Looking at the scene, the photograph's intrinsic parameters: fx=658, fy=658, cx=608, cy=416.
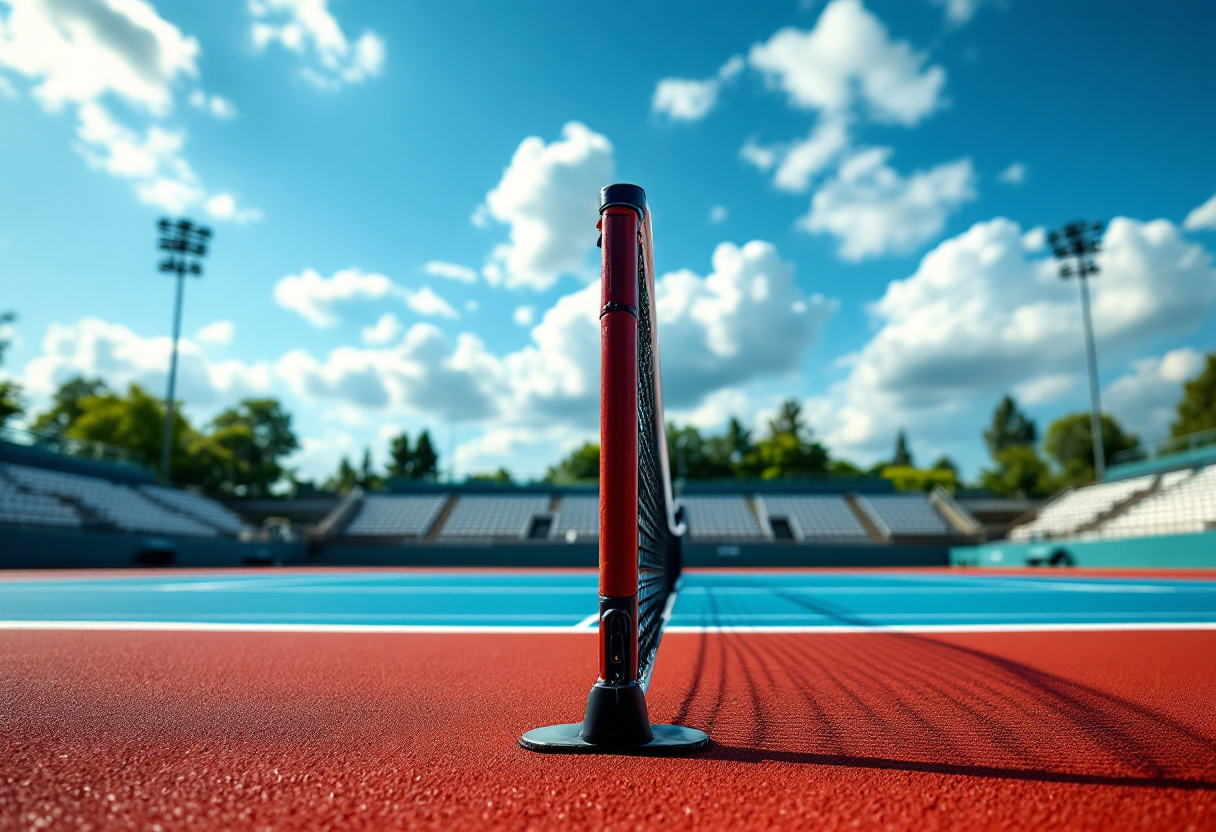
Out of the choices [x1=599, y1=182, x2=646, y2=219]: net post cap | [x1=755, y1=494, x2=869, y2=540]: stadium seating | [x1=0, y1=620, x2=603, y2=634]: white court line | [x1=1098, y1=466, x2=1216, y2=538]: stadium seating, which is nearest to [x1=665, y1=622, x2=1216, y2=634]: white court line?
[x1=0, y1=620, x2=603, y2=634]: white court line

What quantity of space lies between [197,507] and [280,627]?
1218 inches

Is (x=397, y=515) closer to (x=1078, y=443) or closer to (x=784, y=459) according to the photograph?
(x=784, y=459)

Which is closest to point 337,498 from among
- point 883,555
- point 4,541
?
point 4,541

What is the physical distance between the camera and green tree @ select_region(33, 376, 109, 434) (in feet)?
205

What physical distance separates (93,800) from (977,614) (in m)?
7.58

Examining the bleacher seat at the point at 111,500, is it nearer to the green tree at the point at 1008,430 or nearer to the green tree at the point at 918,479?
the green tree at the point at 918,479

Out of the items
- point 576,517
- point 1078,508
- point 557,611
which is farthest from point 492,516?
point 1078,508

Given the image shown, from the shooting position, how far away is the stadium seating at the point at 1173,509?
21.5m

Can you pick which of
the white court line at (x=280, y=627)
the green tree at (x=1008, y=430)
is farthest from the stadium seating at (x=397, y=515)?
the green tree at (x=1008, y=430)

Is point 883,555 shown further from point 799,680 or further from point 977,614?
point 799,680

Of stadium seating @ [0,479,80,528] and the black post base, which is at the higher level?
stadium seating @ [0,479,80,528]

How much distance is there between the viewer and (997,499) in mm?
42750

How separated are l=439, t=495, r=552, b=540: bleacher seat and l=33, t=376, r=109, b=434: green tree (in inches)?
1921

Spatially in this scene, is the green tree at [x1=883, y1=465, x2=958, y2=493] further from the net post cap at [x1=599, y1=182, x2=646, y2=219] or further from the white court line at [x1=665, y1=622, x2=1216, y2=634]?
the net post cap at [x1=599, y1=182, x2=646, y2=219]
